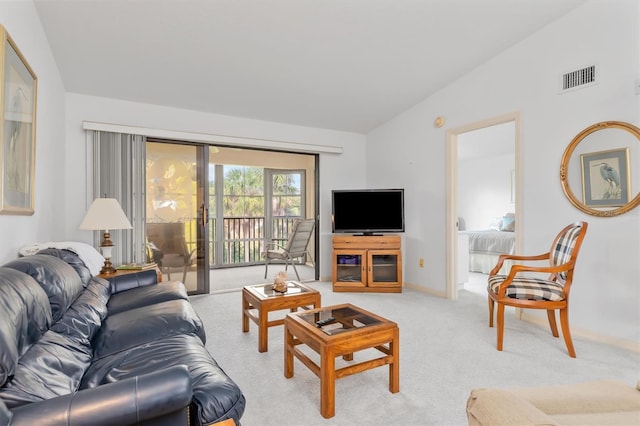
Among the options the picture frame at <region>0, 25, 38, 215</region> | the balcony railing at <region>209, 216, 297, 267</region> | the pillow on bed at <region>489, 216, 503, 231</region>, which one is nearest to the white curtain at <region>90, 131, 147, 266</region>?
the picture frame at <region>0, 25, 38, 215</region>

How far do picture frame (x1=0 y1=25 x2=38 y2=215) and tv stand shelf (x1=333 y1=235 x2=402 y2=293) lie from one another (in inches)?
129

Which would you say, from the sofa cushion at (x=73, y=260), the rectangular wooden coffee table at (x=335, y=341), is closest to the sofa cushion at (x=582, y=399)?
the rectangular wooden coffee table at (x=335, y=341)

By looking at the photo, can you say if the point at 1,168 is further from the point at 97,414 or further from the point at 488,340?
the point at 488,340

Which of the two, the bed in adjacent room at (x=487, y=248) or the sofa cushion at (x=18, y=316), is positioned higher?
the sofa cushion at (x=18, y=316)

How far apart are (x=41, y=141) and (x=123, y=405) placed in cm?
244

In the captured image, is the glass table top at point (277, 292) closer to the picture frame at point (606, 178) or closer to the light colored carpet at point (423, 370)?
the light colored carpet at point (423, 370)

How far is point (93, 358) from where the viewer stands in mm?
1541

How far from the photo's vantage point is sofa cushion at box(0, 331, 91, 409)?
936mm

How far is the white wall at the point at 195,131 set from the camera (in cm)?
346

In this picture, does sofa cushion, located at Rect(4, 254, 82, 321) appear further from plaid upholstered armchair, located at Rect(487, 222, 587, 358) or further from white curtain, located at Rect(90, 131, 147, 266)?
plaid upholstered armchair, located at Rect(487, 222, 587, 358)

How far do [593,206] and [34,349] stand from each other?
12.3 feet

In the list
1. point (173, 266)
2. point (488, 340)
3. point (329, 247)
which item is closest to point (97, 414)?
point (488, 340)

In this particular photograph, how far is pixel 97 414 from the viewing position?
2.88 ft

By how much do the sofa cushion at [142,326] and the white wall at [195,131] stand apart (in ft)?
6.96
